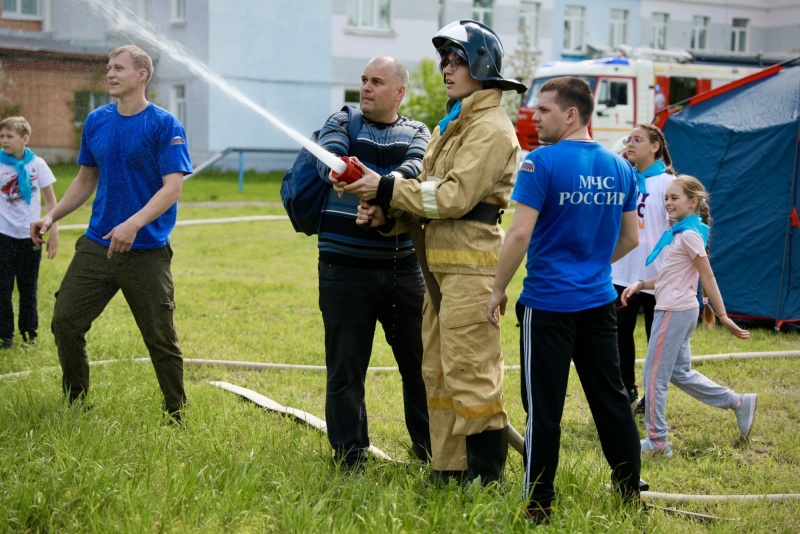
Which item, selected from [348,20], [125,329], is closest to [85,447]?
[125,329]

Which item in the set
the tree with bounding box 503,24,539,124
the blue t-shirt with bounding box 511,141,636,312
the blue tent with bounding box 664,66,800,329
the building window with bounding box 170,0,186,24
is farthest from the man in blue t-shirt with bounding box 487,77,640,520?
the tree with bounding box 503,24,539,124

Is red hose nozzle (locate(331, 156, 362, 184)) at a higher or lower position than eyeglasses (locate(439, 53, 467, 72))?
lower

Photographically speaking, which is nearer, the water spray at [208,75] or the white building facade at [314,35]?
the water spray at [208,75]

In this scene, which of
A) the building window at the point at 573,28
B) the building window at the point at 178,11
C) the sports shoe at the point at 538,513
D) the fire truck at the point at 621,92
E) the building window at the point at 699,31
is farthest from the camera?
the building window at the point at 699,31

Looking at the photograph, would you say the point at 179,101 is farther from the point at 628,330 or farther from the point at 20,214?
the point at 628,330

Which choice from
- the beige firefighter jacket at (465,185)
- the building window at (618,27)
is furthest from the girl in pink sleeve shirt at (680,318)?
the building window at (618,27)

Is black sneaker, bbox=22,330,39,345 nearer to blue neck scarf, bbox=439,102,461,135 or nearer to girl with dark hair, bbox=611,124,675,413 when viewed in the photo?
girl with dark hair, bbox=611,124,675,413

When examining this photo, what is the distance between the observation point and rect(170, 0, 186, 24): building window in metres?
5.69

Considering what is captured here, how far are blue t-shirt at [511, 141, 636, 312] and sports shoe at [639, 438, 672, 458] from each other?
1.65 m

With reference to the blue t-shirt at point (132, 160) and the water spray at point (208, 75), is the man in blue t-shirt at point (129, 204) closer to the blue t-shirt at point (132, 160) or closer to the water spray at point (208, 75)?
the blue t-shirt at point (132, 160)

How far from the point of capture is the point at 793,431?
18.5 feet

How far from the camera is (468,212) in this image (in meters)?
3.98

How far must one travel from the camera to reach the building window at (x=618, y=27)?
3547 cm

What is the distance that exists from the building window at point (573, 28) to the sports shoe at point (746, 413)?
3052cm
